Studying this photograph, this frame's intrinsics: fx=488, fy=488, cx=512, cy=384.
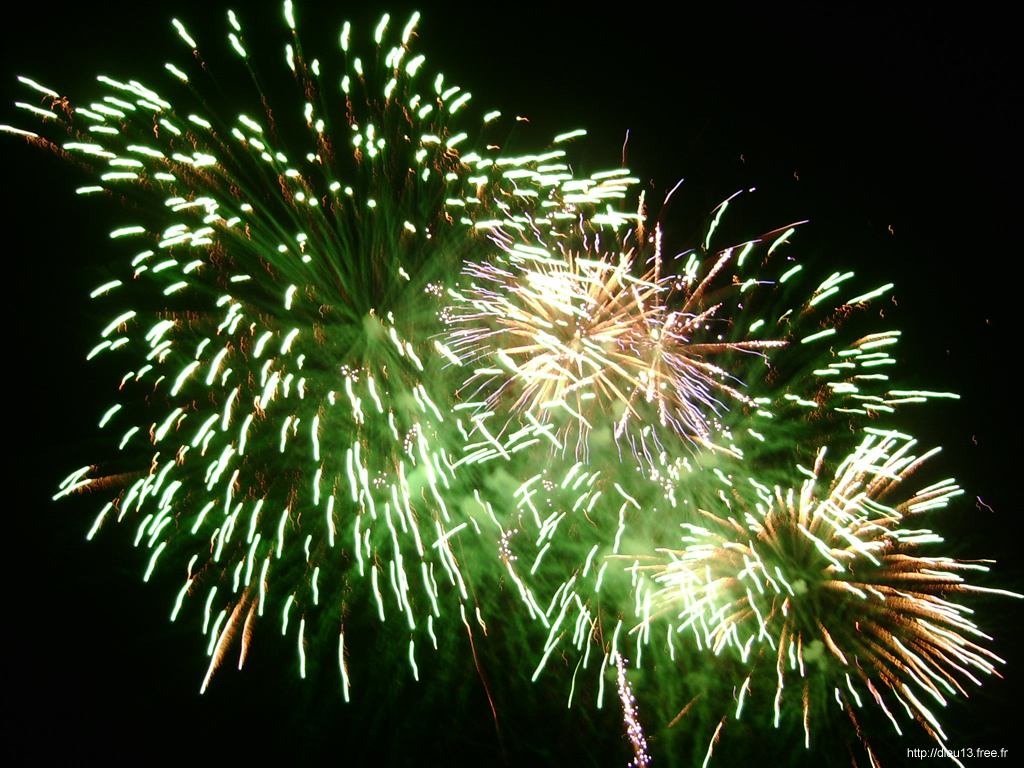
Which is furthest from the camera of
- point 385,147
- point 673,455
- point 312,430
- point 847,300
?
point 847,300

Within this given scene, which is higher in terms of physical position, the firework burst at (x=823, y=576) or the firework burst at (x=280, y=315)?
the firework burst at (x=280, y=315)

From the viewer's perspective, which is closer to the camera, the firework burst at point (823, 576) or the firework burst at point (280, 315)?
the firework burst at point (280, 315)

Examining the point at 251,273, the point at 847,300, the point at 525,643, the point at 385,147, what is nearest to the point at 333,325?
the point at 251,273

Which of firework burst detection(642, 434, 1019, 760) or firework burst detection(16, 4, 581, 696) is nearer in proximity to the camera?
firework burst detection(16, 4, 581, 696)

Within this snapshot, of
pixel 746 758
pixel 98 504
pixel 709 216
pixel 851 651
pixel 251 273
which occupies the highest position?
pixel 709 216

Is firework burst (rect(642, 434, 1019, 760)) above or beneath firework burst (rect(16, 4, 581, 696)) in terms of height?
beneath

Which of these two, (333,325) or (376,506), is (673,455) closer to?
(376,506)

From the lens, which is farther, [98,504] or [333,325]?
[98,504]

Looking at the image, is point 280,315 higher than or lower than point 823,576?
higher

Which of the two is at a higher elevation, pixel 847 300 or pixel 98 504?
pixel 847 300

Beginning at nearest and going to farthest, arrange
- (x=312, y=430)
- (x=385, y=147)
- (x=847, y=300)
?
(x=312, y=430)
(x=385, y=147)
(x=847, y=300)

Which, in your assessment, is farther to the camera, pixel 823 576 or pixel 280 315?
pixel 823 576
